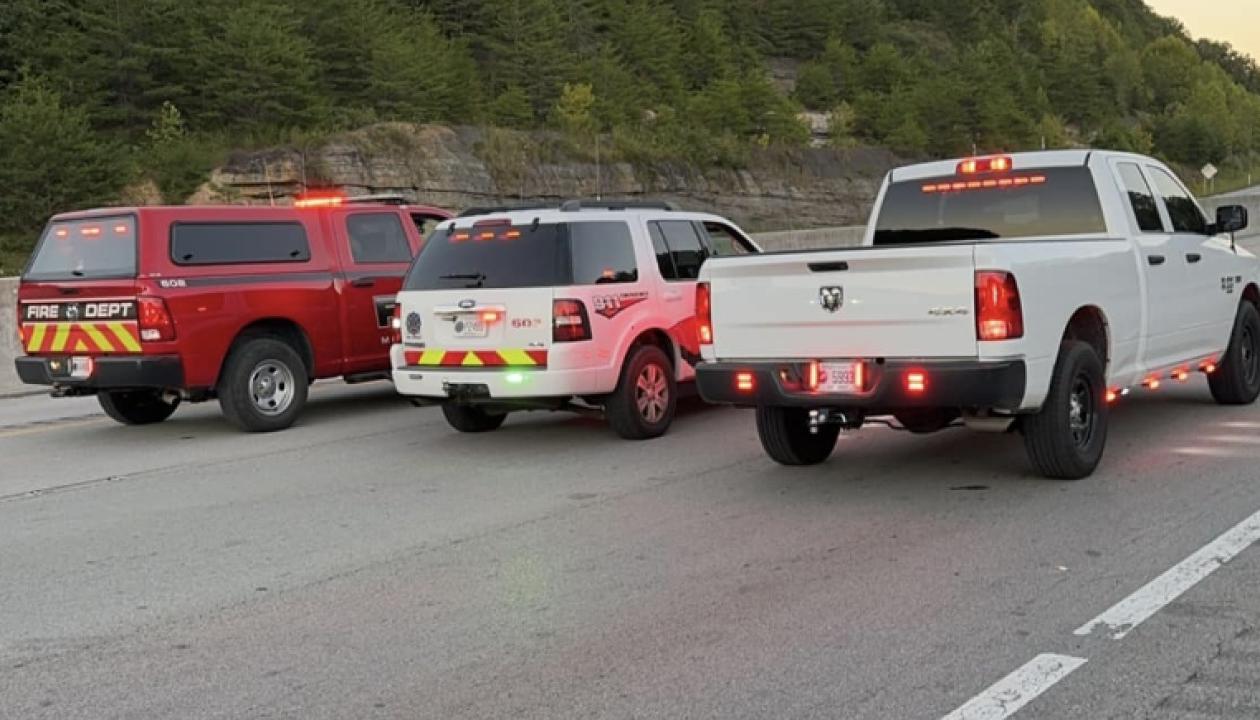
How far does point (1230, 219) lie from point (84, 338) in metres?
8.96

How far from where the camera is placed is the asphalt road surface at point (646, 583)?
4.08 m

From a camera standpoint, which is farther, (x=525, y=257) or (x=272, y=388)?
(x=272, y=388)

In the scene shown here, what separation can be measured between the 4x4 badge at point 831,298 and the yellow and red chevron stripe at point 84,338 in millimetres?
5888

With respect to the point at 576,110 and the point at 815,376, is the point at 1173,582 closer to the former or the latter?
the point at 815,376

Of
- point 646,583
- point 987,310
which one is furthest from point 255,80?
point 646,583

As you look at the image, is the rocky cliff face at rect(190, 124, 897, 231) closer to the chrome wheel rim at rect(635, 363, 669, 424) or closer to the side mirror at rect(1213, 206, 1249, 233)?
the chrome wheel rim at rect(635, 363, 669, 424)

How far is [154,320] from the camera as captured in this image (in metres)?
9.83

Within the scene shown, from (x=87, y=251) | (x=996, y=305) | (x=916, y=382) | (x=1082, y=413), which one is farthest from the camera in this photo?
Result: (x=87, y=251)

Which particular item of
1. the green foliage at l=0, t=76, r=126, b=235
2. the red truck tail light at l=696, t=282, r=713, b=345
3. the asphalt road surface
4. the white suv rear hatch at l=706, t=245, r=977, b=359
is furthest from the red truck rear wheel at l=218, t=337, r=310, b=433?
the green foliage at l=0, t=76, r=126, b=235

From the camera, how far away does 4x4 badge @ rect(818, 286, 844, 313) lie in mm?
6730

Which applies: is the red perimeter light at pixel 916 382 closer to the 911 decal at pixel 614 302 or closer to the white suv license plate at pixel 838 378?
the white suv license plate at pixel 838 378

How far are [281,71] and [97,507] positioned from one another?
37.2m

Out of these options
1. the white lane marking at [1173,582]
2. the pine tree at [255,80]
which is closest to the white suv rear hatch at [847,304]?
the white lane marking at [1173,582]

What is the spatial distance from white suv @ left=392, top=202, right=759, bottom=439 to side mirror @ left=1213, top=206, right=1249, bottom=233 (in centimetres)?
400
